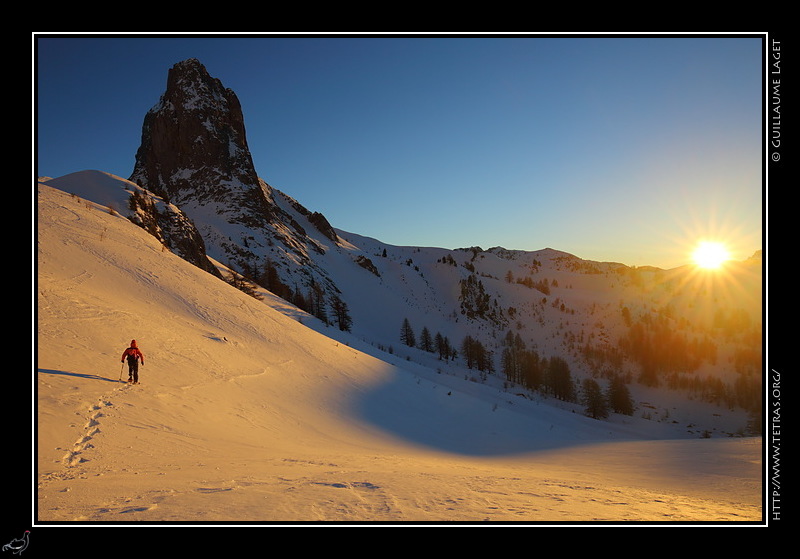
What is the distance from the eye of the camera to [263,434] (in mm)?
9125

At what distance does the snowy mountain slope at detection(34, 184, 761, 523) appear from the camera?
4.66 m

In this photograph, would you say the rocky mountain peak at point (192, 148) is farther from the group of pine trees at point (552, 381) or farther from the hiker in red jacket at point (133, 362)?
the hiker in red jacket at point (133, 362)

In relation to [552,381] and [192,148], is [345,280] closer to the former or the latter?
[192,148]

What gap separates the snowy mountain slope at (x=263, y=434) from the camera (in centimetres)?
466
